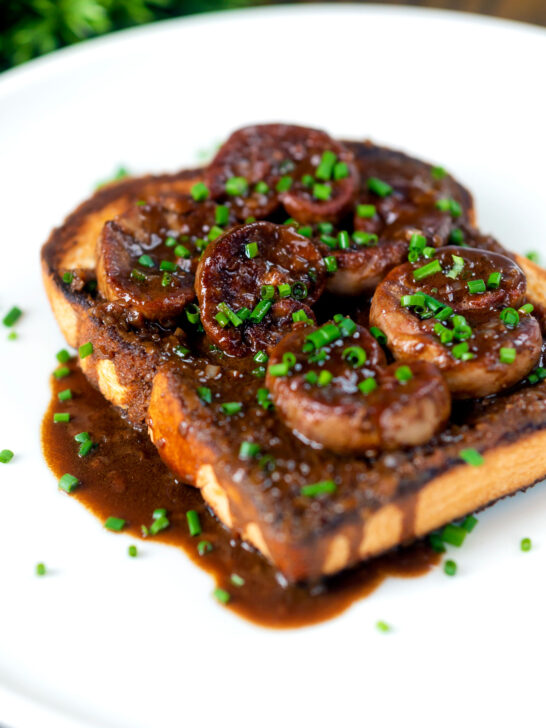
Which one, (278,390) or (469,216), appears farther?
(469,216)

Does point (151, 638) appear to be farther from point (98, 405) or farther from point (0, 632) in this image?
point (98, 405)

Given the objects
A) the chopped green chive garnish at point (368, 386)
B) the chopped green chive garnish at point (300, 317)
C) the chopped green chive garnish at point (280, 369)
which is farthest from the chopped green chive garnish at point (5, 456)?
the chopped green chive garnish at point (368, 386)

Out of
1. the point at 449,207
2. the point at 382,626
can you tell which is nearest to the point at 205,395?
the point at 382,626

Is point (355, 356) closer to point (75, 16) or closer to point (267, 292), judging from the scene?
point (267, 292)

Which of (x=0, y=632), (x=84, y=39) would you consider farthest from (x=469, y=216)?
(x=84, y=39)

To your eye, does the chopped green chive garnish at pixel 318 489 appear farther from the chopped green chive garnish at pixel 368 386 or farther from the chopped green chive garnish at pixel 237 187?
the chopped green chive garnish at pixel 237 187
